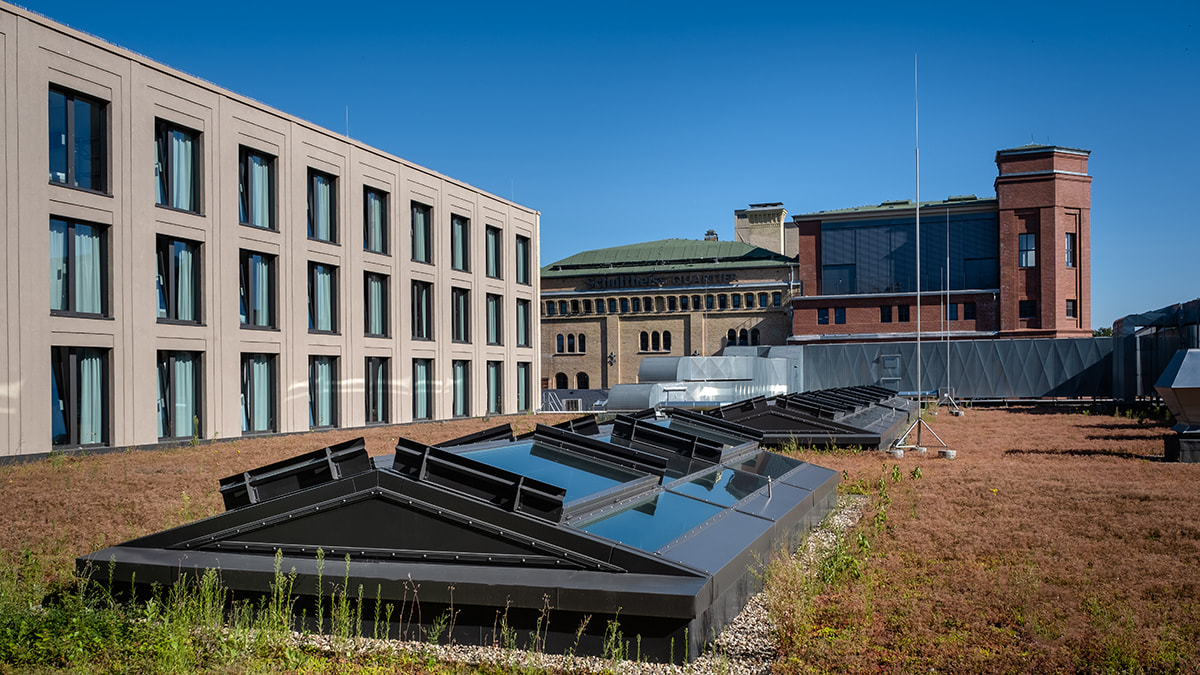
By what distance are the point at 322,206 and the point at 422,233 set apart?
6119 millimetres

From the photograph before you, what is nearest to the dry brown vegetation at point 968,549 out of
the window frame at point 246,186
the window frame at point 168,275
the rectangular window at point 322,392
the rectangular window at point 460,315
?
the window frame at point 168,275

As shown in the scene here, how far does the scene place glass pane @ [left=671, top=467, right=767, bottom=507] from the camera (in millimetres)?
8133

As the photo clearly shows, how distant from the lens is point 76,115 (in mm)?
20891

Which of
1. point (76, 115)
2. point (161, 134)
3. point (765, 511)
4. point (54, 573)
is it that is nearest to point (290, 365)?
point (161, 134)

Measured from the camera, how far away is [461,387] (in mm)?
38125

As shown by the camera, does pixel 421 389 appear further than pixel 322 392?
Yes

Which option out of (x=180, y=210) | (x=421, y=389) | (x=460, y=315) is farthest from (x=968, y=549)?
(x=460, y=315)

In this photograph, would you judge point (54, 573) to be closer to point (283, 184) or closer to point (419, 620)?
point (419, 620)

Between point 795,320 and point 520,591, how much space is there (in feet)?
211

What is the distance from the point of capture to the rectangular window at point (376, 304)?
3203cm

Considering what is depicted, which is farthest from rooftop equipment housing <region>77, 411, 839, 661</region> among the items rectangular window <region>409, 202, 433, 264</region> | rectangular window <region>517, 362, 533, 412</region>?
rectangular window <region>517, 362, 533, 412</region>

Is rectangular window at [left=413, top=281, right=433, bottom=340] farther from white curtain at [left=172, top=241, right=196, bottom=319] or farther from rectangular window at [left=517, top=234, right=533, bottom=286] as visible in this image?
white curtain at [left=172, top=241, right=196, bottom=319]

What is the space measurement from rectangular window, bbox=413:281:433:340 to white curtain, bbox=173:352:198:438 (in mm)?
11204

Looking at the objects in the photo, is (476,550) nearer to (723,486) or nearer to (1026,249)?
(723,486)
